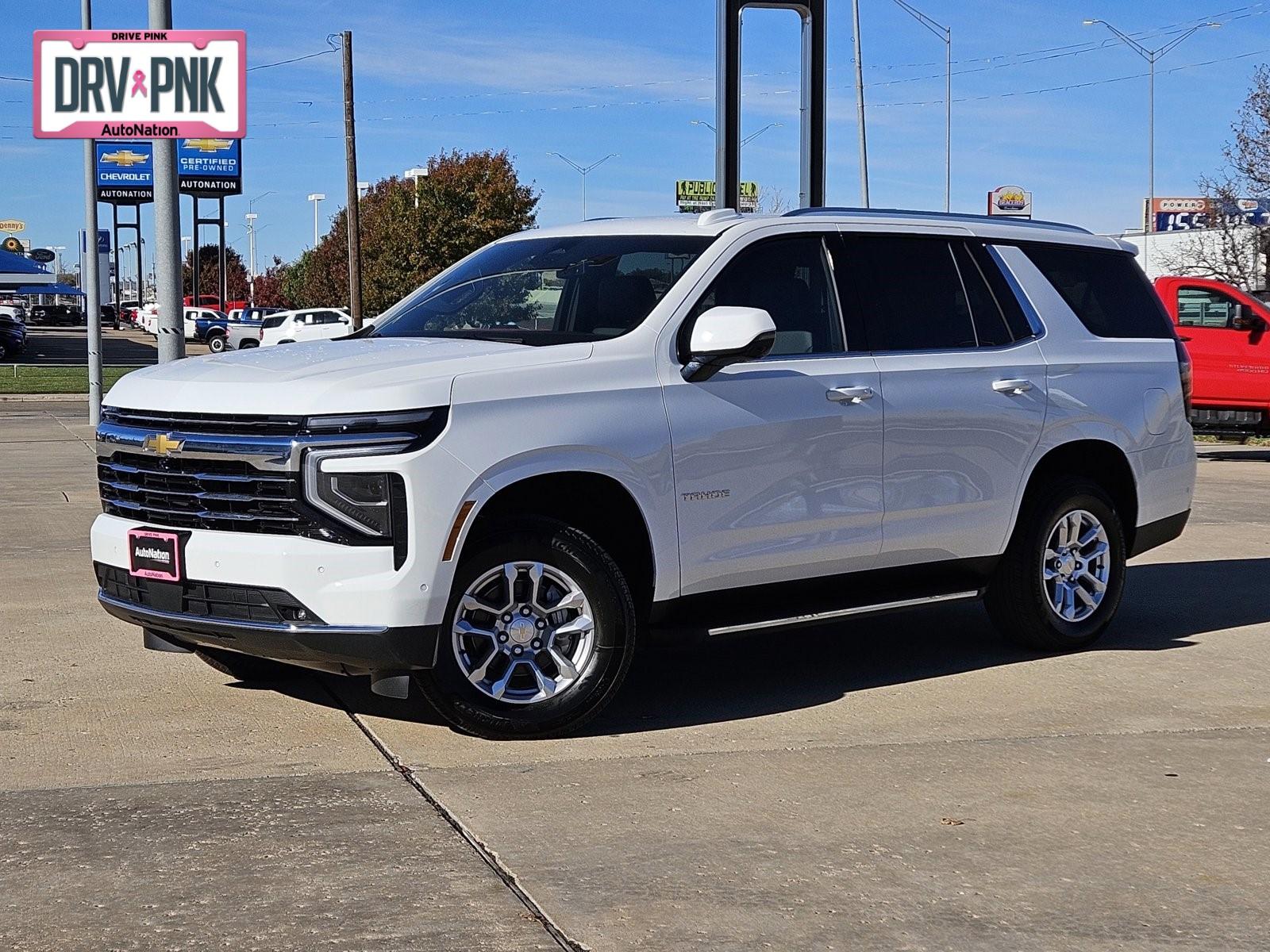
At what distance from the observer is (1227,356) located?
18.7 m

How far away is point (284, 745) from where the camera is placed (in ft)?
19.6

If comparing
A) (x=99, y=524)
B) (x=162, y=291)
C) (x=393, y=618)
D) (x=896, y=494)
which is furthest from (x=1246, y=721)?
(x=162, y=291)

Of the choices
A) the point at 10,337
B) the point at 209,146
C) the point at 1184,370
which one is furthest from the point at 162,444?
the point at 209,146

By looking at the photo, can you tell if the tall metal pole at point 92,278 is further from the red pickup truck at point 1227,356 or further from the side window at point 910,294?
the side window at point 910,294

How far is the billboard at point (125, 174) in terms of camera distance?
82938 millimetres

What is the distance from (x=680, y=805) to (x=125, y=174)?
84.9m

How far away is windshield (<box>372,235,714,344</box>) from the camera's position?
21.6 feet

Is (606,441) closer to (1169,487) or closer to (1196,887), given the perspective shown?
(1196,887)

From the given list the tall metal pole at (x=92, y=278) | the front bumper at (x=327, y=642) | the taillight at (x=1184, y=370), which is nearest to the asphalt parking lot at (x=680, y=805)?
the front bumper at (x=327, y=642)

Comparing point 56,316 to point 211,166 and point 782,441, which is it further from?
point 782,441

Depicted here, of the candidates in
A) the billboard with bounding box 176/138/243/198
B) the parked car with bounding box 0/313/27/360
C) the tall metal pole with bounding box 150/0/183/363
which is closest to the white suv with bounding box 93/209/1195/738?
the tall metal pole with bounding box 150/0/183/363

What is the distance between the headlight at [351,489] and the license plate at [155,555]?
0.64 m

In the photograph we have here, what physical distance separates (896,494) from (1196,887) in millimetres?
2728

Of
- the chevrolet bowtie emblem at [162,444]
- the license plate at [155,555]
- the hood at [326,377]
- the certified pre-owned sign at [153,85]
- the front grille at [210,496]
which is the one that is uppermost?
the certified pre-owned sign at [153,85]
